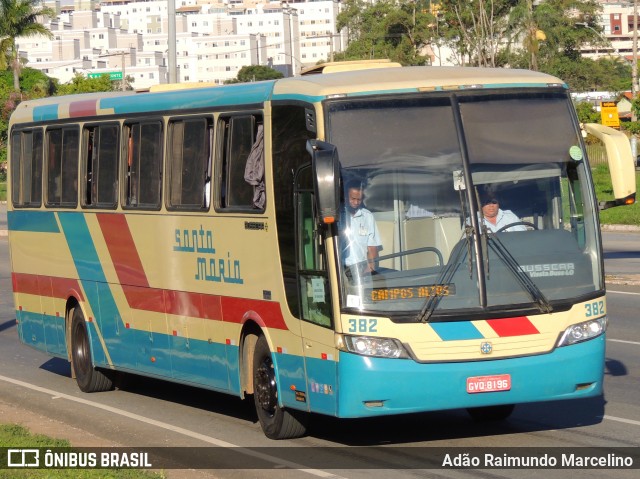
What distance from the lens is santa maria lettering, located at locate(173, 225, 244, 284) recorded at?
37.9 feet

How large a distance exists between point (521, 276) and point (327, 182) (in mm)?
1679

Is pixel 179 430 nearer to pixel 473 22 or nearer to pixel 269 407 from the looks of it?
pixel 269 407

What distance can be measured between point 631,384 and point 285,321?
13.3 ft

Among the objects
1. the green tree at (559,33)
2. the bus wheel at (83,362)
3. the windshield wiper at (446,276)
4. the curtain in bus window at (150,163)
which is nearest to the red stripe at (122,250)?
the curtain in bus window at (150,163)

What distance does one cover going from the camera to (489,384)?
9.69 meters

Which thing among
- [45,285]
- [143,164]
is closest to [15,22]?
[45,285]

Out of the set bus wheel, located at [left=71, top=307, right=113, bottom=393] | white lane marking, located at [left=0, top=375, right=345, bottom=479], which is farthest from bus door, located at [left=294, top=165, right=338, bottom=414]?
bus wheel, located at [left=71, top=307, right=113, bottom=393]

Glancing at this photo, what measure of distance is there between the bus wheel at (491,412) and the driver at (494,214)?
201 centimetres

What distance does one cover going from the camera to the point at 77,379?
591 inches

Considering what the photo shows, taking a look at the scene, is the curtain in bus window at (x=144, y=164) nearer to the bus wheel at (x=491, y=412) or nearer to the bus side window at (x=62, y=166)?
the bus side window at (x=62, y=166)

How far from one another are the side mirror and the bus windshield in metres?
0.37

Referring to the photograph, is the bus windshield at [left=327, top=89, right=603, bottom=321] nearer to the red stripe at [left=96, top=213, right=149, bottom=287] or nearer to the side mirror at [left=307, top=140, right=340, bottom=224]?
the side mirror at [left=307, top=140, right=340, bottom=224]

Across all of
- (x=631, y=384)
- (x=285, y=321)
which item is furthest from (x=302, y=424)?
(x=631, y=384)

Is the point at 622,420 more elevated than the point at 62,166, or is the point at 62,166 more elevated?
the point at 62,166
